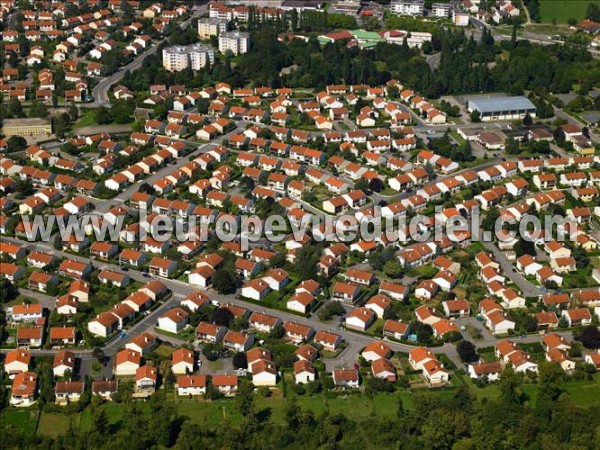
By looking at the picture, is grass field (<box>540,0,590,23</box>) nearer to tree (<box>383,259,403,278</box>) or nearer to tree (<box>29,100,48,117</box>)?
tree (<box>29,100,48,117</box>)

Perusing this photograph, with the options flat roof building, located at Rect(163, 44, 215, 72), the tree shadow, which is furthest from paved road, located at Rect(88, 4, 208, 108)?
the tree shadow

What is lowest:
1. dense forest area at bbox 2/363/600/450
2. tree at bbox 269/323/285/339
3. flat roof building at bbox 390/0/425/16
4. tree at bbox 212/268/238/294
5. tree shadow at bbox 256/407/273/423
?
tree shadow at bbox 256/407/273/423

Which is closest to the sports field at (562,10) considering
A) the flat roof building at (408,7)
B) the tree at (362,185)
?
the flat roof building at (408,7)

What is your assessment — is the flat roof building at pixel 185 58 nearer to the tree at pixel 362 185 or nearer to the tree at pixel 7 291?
the tree at pixel 362 185

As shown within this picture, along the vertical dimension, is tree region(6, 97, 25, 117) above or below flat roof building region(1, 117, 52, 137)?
above

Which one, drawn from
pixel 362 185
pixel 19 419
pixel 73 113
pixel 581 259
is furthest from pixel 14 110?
pixel 581 259

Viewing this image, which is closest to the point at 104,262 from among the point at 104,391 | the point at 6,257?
the point at 6,257
